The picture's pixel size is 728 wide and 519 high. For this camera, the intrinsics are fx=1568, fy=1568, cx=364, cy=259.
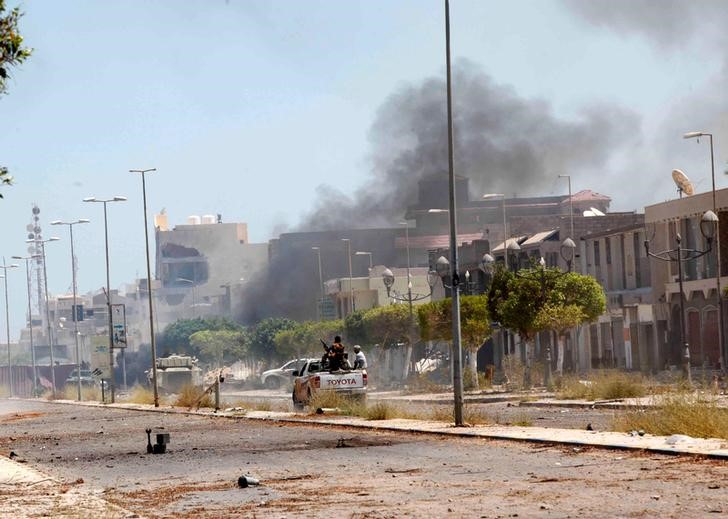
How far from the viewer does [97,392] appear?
9456 cm

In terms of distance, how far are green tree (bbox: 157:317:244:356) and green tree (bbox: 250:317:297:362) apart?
2180 centimetres

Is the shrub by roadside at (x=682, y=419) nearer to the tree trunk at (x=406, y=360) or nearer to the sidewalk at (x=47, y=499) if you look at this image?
the sidewalk at (x=47, y=499)

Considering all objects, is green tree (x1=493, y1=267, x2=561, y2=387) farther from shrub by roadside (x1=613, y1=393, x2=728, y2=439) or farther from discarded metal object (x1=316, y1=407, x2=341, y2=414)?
shrub by roadside (x1=613, y1=393, x2=728, y2=439)

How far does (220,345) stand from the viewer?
139125 mm

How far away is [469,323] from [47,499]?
160 feet

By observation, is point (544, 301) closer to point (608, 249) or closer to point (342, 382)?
point (342, 382)

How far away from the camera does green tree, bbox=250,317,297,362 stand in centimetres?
12381

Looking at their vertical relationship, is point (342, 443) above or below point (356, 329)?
below

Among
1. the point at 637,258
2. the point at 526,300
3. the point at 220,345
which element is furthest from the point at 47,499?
the point at 220,345

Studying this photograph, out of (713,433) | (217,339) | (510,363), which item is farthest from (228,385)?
(713,433)

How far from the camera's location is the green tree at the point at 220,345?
137875 mm

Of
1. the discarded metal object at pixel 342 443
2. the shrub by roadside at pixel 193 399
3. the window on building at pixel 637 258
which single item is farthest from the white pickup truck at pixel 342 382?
the window on building at pixel 637 258

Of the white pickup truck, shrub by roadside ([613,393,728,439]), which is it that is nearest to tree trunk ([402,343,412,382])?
the white pickup truck

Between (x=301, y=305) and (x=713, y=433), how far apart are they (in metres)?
133
